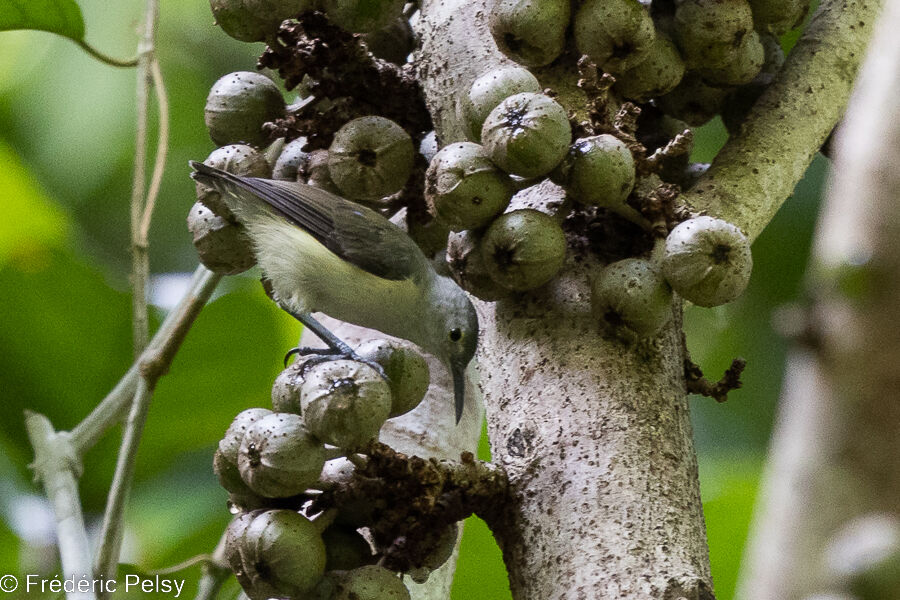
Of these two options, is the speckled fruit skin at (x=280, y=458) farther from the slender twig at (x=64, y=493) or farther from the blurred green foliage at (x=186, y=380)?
the blurred green foliage at (x=186, y=380)

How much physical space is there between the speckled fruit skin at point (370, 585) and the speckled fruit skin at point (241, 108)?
41.8 inches

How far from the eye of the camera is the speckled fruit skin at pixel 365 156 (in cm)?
207

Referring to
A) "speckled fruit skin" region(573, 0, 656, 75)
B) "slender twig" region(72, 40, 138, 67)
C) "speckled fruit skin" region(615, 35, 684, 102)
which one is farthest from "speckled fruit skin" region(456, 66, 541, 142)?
"slender twig" region(72, 40, 138, 67)

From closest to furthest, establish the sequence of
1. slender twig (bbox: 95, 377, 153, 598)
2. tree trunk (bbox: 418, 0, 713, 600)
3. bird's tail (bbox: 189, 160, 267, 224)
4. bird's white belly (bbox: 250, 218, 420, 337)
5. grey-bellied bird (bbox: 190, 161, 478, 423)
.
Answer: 1. tree trunk (bbox: 418, 0, 713, 600)
2. bird's tail (bbox: 189, 160, 267, 224)
3. slender twig (bbox: 95, 377, 153, 598)
4. grey-bellied bird (bbox: 190, 161, 478, 423)
5. bird's white belly (bbox: 250, 218, 420, 337)

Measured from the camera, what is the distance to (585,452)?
1691 millimetres

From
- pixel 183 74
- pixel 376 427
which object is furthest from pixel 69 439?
pixel 183 74

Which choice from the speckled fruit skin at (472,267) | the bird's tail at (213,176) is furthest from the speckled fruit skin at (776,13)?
the bird's tail at (213,176)

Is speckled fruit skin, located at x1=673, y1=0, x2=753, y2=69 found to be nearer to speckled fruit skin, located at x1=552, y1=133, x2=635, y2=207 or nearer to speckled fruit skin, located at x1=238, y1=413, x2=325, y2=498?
speckled fruit skin, located at x1=552, y1=133, x2=635, y2=207

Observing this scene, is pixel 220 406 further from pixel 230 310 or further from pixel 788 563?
pixel 788 563

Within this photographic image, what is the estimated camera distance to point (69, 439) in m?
2.97

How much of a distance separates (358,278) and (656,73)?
1272 mm

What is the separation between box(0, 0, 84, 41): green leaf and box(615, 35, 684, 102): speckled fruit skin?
2002 millimetres

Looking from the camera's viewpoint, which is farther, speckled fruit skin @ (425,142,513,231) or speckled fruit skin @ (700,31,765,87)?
speckled fruit skin @ (700,31,765,87)

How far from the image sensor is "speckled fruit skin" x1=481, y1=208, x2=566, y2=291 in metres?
1.78
